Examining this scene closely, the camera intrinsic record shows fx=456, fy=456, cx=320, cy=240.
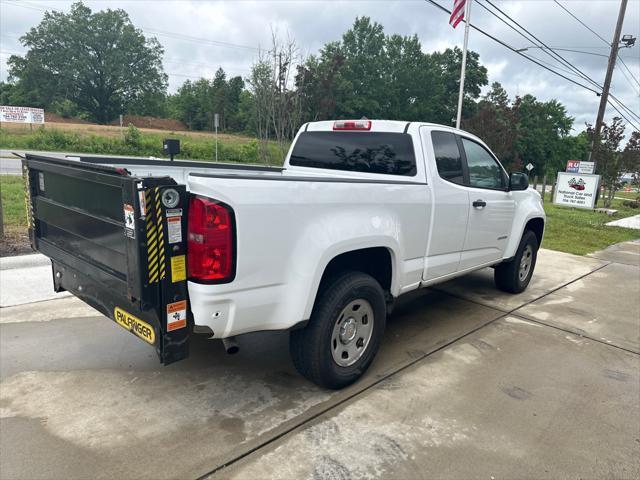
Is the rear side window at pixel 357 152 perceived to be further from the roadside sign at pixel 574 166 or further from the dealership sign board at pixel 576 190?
the roadside sign at pixel 574 166

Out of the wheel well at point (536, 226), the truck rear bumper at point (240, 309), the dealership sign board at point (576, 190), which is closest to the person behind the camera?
the truck rear bumper at point (240, 309)

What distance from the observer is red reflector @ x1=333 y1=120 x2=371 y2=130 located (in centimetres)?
418

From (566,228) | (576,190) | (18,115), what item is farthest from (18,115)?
(566,228)

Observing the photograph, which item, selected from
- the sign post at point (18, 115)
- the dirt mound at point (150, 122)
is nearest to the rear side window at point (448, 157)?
the sign post at point (18, 115)

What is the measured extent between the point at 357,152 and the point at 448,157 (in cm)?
84

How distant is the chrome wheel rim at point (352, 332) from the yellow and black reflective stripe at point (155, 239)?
1.26m

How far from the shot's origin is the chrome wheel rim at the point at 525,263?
5805 millimetres

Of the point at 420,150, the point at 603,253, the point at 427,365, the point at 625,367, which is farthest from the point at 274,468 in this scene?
the point at 603,253

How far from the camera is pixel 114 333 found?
411 cm

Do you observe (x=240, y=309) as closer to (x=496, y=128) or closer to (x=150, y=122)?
(x=496, y=128)

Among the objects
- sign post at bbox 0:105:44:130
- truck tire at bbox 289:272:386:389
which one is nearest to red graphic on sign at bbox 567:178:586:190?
truck tire at bbox 289:272:386:389

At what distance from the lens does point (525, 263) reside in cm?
593

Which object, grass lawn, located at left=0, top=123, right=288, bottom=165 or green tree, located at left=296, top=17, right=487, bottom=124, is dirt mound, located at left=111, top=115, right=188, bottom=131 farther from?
grass lawn, located at left=0, top=123, right=288, bottom=165

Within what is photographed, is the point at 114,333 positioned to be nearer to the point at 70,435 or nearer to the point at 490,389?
the point at 70,435
